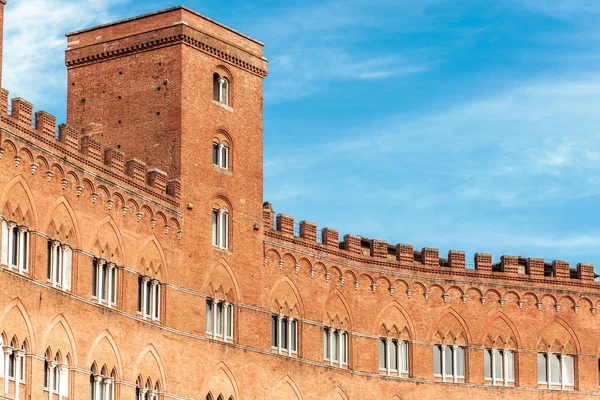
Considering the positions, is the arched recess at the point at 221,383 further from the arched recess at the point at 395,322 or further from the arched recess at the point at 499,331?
the arched recess at the point at 499,331

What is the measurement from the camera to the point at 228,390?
2685 inches

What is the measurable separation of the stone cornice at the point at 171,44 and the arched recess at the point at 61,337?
1407cm

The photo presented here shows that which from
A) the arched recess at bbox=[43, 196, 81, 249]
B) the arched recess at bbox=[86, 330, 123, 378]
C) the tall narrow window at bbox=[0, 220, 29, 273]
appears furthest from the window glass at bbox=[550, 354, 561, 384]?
the tall narrow window at bbox=[0, 220, 29, 273]

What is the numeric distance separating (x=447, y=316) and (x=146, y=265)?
15.9 m

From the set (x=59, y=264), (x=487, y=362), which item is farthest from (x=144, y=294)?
(x=487, y=362)

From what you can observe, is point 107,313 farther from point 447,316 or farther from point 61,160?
point 447,316

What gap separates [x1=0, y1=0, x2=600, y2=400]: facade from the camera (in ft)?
198

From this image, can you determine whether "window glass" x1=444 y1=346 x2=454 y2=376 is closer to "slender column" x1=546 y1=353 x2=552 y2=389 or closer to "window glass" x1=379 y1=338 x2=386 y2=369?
"window glass" x1=379 y1=338 x2=386 y2=369

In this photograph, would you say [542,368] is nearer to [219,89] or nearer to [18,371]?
[219,89]

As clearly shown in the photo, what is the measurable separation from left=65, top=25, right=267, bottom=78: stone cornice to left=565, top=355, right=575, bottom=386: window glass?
18.4m

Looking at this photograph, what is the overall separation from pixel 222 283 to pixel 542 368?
51.6ft

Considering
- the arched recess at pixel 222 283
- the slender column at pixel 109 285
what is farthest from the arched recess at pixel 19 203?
the arched recess at pixel 222 283

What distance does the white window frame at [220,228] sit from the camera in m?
69.6

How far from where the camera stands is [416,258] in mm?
76938
